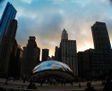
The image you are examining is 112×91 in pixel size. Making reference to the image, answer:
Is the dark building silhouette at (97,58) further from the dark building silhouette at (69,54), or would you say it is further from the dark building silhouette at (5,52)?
the dark building silhouette at (5,52)

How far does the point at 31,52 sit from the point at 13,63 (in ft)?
118

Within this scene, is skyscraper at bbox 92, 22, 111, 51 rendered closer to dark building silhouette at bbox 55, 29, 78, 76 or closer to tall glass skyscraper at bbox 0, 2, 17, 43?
dark building silhouette at bbox 55, 29, 78, 76

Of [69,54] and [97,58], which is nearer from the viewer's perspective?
[97,58]

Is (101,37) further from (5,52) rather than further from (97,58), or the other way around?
(5,52)

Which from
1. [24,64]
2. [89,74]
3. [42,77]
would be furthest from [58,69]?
[24,64]

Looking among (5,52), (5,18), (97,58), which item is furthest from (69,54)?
(5,18)

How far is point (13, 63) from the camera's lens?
163 m

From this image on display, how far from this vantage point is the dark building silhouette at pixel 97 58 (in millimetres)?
132587

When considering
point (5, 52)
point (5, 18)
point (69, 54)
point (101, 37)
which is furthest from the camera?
point (101, 37)

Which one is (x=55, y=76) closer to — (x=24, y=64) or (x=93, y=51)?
(x=93, y=51)

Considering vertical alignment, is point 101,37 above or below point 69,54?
above

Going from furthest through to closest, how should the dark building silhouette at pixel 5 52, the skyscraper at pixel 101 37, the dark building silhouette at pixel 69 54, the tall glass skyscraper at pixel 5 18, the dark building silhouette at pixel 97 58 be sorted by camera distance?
the skyscraper at pixel 101 37
the dark building silhouette at pixel 69 54
the dark building silhouette at pixel 97 58
the dark building silhouette at pixel 5 52
the tall glass skyscraper at pixel 5 18

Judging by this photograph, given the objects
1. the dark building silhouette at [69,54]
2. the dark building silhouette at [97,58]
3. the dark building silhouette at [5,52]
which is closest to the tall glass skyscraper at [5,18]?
the dark building silhouette at [5,52]

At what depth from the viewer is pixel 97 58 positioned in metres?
141
